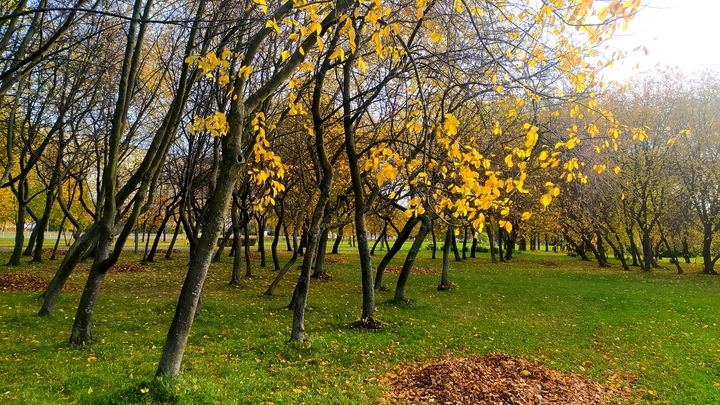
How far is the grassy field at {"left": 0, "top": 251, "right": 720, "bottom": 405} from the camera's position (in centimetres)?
485

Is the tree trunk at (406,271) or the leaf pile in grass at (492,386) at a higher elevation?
the tree trunk at (406,271)

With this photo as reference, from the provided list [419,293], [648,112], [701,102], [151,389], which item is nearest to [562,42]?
[151,389]

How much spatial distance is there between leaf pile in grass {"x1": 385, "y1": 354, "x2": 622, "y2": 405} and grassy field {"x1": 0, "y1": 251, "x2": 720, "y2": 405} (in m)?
0.44

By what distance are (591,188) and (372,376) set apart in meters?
13.1

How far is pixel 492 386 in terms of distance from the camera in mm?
5152

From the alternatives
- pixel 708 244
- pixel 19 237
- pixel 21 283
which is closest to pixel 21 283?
pixel 21 283

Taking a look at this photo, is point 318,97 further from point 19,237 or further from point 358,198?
point 19,237

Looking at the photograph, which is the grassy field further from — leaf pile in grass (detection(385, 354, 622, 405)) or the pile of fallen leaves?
the pile of fallen leaves

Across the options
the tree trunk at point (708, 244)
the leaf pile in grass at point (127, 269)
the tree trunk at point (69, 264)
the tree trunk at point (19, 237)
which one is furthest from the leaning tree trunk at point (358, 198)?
the tree trunk at point (708, 244)

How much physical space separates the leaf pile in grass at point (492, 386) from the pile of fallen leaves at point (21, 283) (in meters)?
11.0

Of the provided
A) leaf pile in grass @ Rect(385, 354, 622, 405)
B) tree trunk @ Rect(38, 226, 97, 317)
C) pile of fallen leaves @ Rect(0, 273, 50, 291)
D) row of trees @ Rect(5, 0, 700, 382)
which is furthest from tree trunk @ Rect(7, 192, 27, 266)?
leaf pile in grass @ Rect(385, 354, 622, 405)

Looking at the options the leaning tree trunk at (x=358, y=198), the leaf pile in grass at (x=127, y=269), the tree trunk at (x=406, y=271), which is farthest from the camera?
the leaf pile in grass at (x=127, y=269)

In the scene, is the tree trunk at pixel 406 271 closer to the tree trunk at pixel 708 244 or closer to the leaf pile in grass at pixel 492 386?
the leaf pile in grass at pixel 492 386

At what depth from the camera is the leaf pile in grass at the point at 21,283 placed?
10.6m
